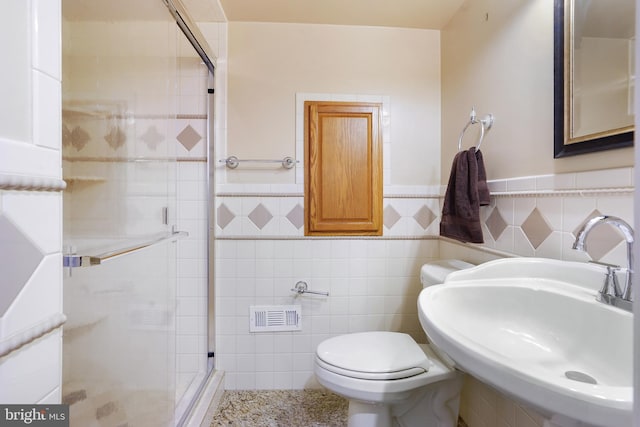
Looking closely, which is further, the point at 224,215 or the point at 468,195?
the point at 224,215

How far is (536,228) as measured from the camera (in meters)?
1.04

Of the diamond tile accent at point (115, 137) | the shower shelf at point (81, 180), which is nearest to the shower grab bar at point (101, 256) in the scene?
the shower shelf at point (81, 180)

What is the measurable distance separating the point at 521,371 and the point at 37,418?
0.78 metres

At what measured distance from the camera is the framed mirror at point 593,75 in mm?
745

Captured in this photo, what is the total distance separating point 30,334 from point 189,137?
1384mm

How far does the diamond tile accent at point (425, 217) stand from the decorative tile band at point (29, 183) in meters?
1.59

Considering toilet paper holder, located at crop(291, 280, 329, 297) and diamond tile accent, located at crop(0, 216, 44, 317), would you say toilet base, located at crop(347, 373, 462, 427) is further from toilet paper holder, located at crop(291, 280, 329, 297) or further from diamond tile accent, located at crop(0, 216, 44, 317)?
diamond tile accent, located at crop(0, 216, 44, 317)

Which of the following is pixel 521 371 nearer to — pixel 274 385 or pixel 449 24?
pixel 274 385

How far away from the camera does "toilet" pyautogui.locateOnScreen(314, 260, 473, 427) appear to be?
3.47 ft

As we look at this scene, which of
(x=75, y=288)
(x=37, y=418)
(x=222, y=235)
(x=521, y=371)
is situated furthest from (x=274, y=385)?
(x=521, y=371)

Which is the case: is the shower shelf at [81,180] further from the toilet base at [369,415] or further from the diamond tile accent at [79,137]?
the toilet base at [369,415]

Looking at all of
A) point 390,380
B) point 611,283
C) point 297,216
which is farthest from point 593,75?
point 297,216

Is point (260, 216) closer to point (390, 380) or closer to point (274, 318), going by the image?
point (274, 318)

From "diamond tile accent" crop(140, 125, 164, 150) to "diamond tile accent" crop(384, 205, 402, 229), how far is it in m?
1.20
